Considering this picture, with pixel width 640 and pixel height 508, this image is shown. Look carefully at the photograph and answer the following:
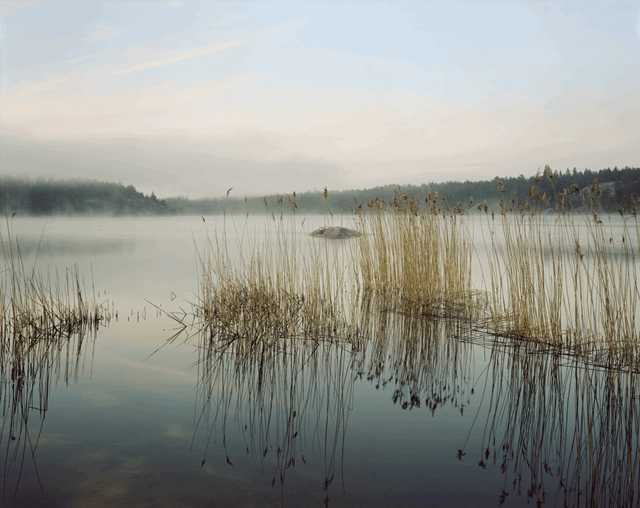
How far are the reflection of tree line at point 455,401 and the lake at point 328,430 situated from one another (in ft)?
0.03

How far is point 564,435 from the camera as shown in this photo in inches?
87.6

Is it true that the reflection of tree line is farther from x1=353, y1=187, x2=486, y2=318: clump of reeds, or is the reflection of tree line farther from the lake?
x1=353, y1=187, x2=486, y2=318: clump of reeds

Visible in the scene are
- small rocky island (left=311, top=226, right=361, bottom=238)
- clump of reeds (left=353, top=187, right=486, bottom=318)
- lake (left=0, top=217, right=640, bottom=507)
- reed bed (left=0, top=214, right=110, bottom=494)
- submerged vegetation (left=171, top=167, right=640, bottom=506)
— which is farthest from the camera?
small rocky island (left=311, top=226, right=361, bottom=238)

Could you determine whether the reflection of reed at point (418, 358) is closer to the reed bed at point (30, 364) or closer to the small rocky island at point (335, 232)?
the small rocky island at point (335, 232)

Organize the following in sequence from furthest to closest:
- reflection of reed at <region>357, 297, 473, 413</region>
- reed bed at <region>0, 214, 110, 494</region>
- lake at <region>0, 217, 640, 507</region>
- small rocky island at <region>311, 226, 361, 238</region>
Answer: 1. small rocky island at <region>311, 226, 361, 238</region>
2. reflection of reed at <region>357, 297, 473, 413</region>
3. reed bed at <region>0, 214, 110, 494</region>
4. lake at <region>0, 217, 640, 507</region>

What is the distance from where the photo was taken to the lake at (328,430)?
1.79 m

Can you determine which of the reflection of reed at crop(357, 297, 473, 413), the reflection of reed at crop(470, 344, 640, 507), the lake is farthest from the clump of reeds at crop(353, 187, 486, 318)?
the reflection of reed at crop(470, 344, 640, 507)

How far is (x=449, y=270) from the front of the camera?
5.09 meters

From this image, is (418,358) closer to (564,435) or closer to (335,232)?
(564,435)

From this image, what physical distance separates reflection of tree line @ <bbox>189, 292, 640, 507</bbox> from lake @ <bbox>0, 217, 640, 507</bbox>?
10 millimetres

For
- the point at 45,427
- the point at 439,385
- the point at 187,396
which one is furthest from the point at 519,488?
the point at 45,427

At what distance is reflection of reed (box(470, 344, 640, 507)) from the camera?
1.81 metres

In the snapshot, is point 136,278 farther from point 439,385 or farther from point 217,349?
point 439,385

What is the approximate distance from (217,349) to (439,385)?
6.24 ft
